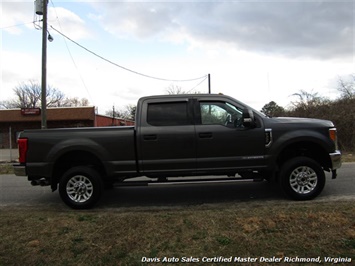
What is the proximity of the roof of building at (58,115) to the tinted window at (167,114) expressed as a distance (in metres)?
29.3

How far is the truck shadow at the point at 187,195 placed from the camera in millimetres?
6820

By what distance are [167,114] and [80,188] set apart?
6.92 ft

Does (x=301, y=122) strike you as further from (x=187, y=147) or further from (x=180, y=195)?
(x=180, y=195)

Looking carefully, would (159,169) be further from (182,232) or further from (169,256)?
(169,256)

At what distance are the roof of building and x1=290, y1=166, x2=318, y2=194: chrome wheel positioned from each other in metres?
30.3

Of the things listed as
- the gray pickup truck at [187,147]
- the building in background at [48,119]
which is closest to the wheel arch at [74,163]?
the gray pickup truck at [187,147]

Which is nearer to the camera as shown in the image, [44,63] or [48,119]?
[44,63]

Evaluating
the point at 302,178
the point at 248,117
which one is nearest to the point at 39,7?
the point at 248,117

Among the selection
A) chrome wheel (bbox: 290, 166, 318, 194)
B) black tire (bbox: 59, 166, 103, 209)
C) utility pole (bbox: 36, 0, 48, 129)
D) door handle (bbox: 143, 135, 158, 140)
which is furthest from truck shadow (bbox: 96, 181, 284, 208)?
utility pole (bbox: 36, 0, 48, 129)

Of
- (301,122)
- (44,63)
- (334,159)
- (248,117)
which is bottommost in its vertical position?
(334,159)

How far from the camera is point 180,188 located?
26.6 feet

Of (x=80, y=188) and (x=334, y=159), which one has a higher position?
(x=334, y=159)

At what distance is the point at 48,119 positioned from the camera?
35.2m

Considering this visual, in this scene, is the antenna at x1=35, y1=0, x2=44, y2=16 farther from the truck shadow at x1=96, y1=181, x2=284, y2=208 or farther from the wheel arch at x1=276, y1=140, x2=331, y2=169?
the wheel arch at x1=276, y1=140, x2=331, y2=169
